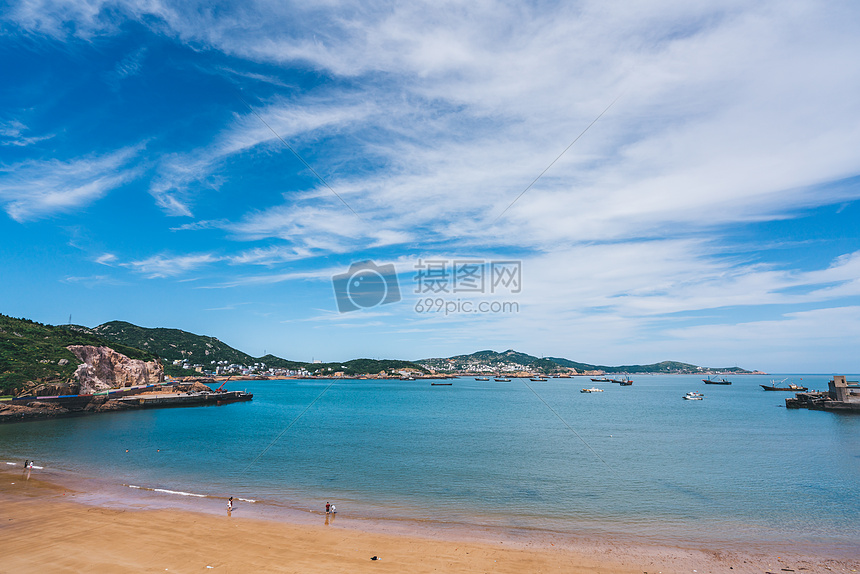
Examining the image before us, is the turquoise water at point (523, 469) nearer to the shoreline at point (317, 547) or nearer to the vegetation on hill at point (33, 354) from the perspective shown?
the shoreline at point (317, 547)

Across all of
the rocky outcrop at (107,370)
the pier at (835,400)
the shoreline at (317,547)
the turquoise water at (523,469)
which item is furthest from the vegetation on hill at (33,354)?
the pier at (835,400)

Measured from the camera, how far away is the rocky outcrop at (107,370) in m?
72.0

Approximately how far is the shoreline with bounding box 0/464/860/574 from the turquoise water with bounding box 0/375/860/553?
173 centimetres

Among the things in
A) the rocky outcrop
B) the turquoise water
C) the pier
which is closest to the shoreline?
the turquoise water

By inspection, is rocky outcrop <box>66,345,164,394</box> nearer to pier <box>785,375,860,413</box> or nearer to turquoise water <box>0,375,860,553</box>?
turquoise water <box>0,375,860,553</box>

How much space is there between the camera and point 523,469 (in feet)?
97.1

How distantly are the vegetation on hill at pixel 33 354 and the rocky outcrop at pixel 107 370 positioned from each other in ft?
6.66

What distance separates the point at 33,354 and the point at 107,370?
18142 millimetres

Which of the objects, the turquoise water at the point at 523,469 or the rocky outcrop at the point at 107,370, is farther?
the rocky outcrop at the point at 107,370

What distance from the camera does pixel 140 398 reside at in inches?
3068

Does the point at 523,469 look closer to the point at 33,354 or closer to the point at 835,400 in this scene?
the point at 835,400

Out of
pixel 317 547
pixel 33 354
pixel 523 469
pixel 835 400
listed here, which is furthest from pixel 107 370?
pixel 835 400

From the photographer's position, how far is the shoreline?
1452cm

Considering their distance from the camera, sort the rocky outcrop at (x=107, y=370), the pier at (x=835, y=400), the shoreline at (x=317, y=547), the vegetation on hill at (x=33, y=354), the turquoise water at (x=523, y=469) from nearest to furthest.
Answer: the shoreline at (x=317, y=547) → the turquoise water at (x=523, y=469) → the vegetation on hill at (x=33, y=354) → the pier at (x=835, y=400) → the rocky outcrop at (x=107, y=370)
